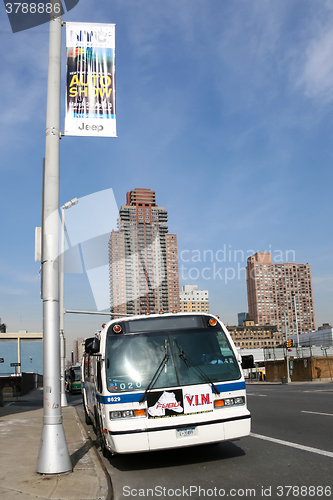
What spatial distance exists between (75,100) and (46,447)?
230 inches

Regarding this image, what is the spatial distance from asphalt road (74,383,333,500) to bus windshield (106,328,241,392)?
1266mm

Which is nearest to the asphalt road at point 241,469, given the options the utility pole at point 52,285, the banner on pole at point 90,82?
the utility pole at point 52,285

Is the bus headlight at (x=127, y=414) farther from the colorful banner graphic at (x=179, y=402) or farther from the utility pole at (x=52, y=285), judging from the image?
the utility pole at (x=52, y=285)

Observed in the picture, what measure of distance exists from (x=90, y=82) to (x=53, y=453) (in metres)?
6.30

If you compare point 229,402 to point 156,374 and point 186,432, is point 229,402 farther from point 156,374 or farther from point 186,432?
point 156,374

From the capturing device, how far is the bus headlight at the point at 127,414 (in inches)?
274

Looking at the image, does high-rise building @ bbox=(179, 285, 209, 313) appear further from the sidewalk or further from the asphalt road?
the asphalt road

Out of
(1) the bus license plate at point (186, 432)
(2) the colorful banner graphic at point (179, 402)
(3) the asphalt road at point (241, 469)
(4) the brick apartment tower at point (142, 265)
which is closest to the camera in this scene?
(3) the asphalt road at point (241, 469)

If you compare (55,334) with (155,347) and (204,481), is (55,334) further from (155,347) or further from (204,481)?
(204,481)

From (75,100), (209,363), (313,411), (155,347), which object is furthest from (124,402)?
(313,411)

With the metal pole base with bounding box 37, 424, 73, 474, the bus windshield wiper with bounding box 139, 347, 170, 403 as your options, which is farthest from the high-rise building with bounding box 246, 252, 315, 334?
the metal pole base with bounding box 37, 424, 73, 474

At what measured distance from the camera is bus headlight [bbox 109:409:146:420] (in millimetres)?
6948

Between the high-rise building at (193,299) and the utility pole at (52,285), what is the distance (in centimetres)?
12076

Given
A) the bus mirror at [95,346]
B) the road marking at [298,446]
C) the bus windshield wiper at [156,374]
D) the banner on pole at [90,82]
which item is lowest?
the road marking at [298,446]
